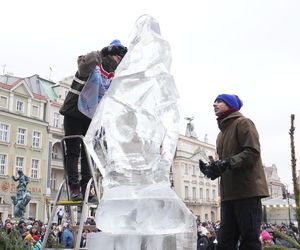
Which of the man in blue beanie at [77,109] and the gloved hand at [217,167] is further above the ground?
the man in blue beanie at [77,109]

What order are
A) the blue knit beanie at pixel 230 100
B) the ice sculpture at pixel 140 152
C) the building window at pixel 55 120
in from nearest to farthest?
the ice sculpture at pixel 140 152
the blue knit beanie at pixel 230 100
the building window at pixel 55 120

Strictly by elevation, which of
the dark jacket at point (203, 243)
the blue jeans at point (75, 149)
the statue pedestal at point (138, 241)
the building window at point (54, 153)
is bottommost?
the dark jacket at point (203, 243)

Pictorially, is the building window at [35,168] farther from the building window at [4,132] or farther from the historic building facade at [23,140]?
the building window at [4,132]

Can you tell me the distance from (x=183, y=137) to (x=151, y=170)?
226ft

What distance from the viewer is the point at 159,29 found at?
3.52 meters

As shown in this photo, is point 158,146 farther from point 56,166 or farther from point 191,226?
point 56,166

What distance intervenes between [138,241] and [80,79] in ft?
5.78

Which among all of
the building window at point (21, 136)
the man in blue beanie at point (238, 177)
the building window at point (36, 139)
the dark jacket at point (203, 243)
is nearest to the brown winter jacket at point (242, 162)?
the man in blue beanie at point (238, 177)

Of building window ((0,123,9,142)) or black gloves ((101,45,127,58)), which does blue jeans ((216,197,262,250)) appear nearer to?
black gloves ((101,45,127,58))

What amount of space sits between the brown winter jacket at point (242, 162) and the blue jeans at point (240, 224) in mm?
72

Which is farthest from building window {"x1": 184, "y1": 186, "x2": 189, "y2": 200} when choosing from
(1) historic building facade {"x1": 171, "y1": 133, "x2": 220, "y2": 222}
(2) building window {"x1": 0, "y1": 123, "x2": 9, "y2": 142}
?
(2) building window {"x1": 0, "y1": 123, "x2": 9, "y2": 142}

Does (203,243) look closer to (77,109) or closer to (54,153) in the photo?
(77,109)

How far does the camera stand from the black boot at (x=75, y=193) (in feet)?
12.2

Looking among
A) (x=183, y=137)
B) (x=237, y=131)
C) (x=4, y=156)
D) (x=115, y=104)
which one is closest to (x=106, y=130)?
(x=115, y=104)
